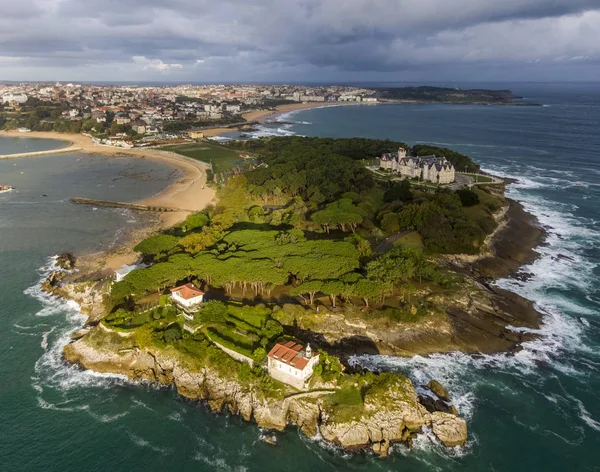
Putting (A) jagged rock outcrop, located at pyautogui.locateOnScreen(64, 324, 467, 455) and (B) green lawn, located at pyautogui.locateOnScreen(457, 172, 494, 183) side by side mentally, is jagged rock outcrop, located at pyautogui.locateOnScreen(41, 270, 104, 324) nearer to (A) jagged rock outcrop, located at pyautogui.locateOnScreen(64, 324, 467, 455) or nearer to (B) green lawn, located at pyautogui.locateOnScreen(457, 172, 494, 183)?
(A) jagged rock outcrop, located at pyautogui.locateOnScreen(64, 324, 467, 455)

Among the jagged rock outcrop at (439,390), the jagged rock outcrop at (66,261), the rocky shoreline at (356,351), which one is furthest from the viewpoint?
the jagged rock outcrop at (66,261)

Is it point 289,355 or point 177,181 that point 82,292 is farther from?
point 177,181

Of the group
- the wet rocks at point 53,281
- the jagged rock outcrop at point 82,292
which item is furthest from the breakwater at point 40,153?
the jagged rock outcrop at point 82,292

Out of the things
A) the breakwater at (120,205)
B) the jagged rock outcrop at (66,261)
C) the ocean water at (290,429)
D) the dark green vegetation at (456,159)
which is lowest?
the ocean water at (290,429)

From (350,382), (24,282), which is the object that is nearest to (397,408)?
(350,382)

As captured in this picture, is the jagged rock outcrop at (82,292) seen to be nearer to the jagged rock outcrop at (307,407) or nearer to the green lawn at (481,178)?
the jagged rock outcrop at (307,407)

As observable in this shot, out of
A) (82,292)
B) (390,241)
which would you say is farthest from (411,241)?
(82,292)

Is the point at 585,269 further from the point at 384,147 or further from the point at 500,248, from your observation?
the point at 384,147
